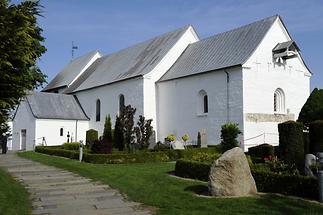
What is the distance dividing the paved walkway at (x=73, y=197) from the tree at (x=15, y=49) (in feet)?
8.57

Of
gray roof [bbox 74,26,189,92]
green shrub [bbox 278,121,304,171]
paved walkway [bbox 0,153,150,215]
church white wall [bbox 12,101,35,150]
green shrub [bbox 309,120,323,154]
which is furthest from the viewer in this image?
church white wall [bbox 12,101,35,150]

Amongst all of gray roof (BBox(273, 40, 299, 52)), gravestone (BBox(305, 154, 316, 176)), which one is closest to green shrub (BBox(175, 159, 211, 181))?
gravestone (BBox(305, 154, 316, 176))

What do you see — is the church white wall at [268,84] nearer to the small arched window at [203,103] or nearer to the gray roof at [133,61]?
the small arched window at [203,103]

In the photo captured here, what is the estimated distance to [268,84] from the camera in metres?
28.0

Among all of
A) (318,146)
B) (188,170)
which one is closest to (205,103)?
(318,146)

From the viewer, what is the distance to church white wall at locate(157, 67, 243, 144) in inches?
1071

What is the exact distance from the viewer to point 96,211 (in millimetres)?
8555

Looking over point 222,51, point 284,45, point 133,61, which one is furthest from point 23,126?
point 284,45

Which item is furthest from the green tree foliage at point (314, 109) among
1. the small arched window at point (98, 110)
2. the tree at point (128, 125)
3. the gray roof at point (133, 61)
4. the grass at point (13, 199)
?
the small arched window at point (98, 110)

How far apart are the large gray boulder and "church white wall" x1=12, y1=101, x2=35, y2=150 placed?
30.5 m

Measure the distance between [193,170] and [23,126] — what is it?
1192 inches

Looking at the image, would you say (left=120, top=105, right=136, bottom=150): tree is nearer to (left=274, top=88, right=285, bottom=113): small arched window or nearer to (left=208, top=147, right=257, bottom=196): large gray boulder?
(left=274, top=88, right=285, bottom=113): small arched window

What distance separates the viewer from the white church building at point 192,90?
89.6 ft

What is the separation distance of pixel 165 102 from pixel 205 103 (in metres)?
4.14
